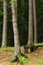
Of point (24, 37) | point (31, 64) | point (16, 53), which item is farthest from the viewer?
point (24, 37)

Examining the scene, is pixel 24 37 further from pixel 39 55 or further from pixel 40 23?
pixel 39 55

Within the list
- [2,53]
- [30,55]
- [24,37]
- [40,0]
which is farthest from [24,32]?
[30,55]

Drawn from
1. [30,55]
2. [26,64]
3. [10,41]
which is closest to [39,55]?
[30,55]

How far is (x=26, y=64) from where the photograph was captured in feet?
38.9

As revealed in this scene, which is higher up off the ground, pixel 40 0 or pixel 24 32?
pixel 40 0

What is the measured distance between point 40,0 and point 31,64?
19.7 metres

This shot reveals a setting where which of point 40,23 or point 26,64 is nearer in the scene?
point 26,64

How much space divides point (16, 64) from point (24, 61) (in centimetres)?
45

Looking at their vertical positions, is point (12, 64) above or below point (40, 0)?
below

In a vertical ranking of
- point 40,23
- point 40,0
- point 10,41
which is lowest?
point 10,41

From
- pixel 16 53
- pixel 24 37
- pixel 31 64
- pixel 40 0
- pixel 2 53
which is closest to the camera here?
pixel 31 64

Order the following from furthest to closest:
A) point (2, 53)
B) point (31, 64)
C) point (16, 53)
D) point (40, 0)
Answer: point (40, 0)
point (2, 53)
point (16, 53)
point (31, 64)

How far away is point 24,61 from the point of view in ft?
40.2

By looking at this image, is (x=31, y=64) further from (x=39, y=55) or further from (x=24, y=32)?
(x=24, y=32)
